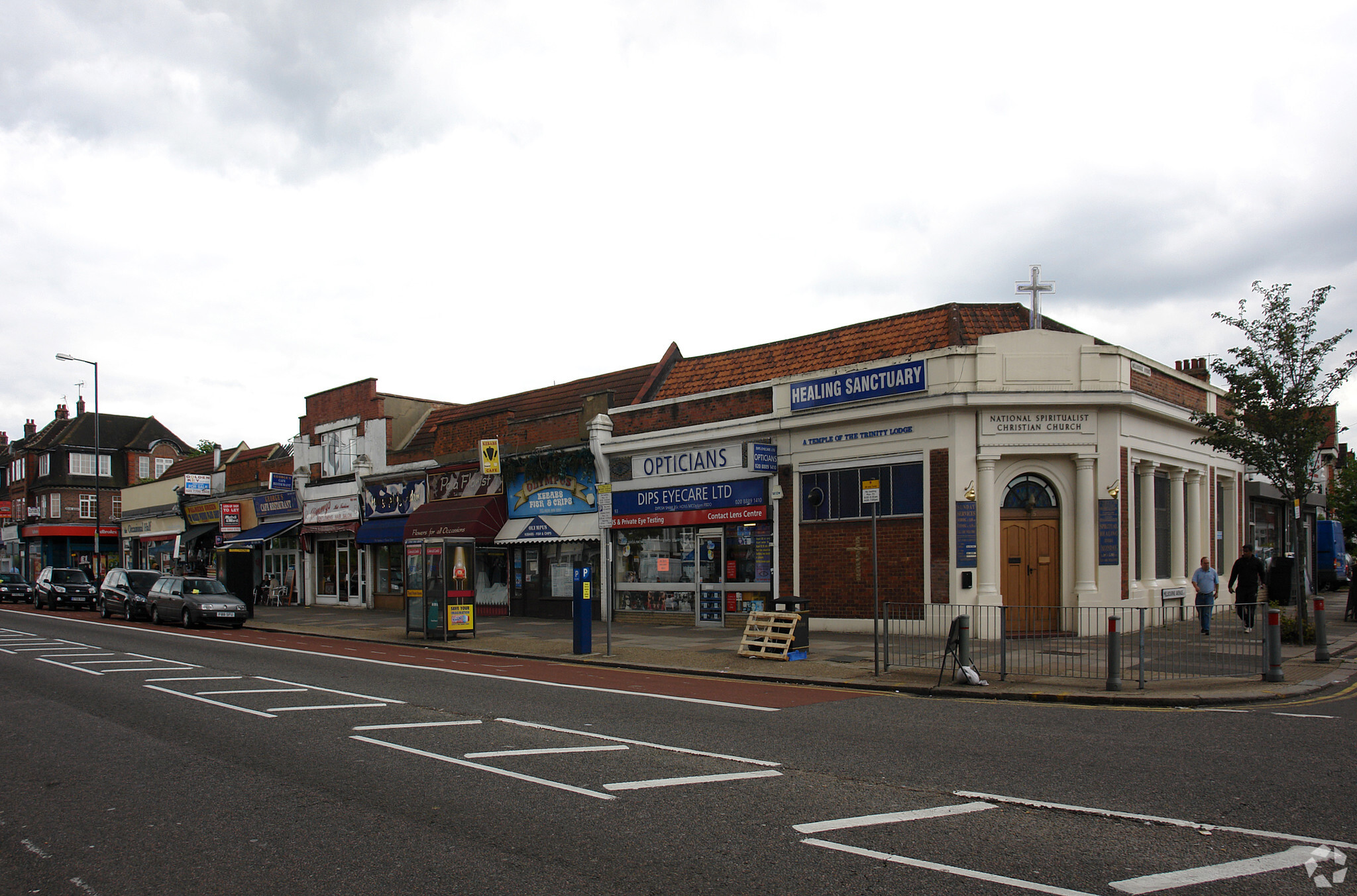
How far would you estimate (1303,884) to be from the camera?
500cm

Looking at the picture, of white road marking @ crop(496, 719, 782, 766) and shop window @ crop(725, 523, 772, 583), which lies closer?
white road marking @ crop(496, 719, 782, 766)

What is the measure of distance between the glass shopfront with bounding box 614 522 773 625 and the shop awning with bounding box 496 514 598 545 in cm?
86

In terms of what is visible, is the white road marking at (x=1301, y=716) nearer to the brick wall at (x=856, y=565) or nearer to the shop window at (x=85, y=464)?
the brick wall at (x=856, y=565)

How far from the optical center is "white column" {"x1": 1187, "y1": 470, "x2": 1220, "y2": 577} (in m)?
22.7

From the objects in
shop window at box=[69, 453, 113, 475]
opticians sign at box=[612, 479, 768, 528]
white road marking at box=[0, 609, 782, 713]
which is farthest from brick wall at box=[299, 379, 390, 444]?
shop window at box=[69, 453, 113, 475]

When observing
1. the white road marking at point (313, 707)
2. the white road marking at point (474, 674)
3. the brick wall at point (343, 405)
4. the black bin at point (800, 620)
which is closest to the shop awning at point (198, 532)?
the brick wall at point (343, 405)

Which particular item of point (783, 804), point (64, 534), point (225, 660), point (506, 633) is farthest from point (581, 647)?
point (64, 534)

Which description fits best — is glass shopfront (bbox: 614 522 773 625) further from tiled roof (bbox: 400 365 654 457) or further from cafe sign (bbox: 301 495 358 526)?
cafe sign (bbox: 301 495 358 526)

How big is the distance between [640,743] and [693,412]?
14777 millimetres

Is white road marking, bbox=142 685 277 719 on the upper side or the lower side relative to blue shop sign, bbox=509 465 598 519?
lower

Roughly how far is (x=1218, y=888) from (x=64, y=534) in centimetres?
7841

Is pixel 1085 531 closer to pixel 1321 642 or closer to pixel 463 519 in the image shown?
pixel 1321 642

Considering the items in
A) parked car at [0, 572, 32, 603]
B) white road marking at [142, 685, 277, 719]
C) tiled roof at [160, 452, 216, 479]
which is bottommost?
parked car at [0, 572, 32, 603]

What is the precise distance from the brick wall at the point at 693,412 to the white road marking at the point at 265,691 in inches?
481
